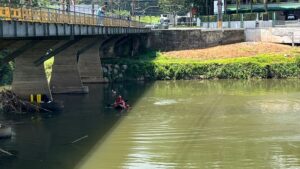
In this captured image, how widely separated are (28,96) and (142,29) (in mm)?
34549

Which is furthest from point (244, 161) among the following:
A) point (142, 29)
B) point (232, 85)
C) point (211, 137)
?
point (142, 29)

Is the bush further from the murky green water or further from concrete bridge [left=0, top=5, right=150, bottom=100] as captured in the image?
the murky green water

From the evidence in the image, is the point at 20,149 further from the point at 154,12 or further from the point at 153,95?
the point at 154,12

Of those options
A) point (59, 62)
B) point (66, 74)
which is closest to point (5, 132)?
point (66, 74)

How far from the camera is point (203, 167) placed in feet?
85.1

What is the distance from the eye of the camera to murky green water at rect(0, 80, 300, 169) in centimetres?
2739

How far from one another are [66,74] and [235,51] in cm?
2710

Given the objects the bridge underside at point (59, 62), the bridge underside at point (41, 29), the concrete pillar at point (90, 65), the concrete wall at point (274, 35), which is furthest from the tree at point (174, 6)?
the bridge underside at point (41, 29)

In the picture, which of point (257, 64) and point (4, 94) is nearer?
point (4, 94)

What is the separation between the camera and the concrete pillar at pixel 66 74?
5559 cm

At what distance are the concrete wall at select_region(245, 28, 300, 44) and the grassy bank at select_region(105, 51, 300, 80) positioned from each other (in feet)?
19.8

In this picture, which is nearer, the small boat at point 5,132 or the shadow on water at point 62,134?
the shadow on water at point 62,134

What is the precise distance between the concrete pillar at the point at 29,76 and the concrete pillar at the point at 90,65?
19406mm

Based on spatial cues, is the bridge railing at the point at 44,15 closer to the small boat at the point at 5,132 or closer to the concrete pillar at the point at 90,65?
the small boat at the point at 5,132
